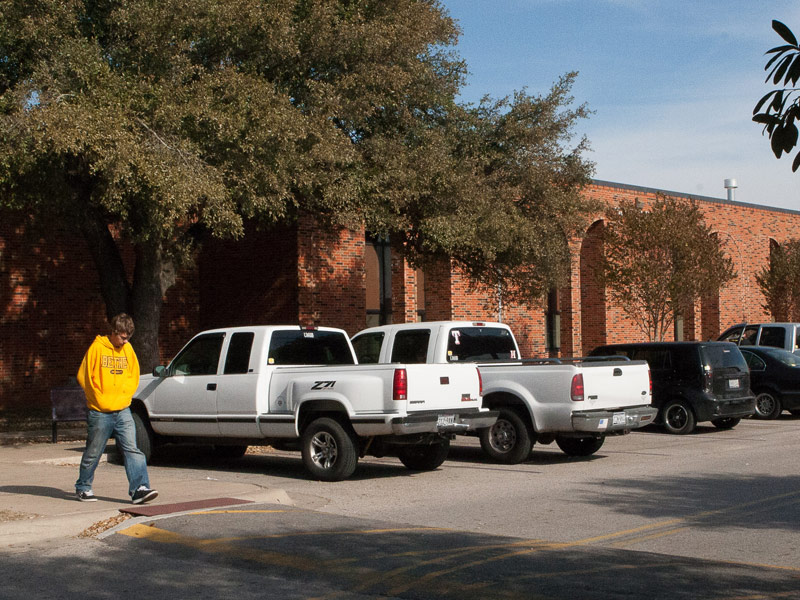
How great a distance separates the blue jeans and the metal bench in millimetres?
7055

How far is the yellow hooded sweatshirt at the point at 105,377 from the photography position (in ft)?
31.2

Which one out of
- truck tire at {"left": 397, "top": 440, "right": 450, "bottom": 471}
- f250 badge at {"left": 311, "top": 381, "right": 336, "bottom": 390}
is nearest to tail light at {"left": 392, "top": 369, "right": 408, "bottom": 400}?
f250 badge at {"left": 311, "top": 381, "right": 336, "bottom": 390}

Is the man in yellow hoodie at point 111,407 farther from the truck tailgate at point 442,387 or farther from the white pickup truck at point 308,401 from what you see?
the truck tailgate at point 442,387

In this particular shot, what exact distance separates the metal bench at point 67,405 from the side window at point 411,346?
577 cm

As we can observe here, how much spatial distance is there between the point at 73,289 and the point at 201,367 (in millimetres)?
12177

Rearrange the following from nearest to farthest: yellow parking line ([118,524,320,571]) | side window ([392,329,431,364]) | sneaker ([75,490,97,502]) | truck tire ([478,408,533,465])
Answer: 1. yellow parking line ([118,524,320,571])
2. sneaker ([75,490,97,502])
3. truck tire ([478,408,533,465])
4. side window ([392,329,431,364])

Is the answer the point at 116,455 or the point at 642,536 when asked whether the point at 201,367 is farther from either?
the point at 642,536

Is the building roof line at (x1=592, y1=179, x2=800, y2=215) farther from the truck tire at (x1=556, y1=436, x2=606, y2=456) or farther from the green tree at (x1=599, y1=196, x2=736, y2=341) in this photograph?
the truck tire at (x1=556, y1=436, x2=606, y2=456)

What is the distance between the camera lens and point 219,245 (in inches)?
1021

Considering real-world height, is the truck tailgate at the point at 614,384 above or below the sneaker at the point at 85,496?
above

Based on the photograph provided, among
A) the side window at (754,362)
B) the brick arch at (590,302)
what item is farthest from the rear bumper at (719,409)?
the brick arch at (590,302)

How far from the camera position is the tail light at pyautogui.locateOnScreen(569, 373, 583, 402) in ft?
41.9

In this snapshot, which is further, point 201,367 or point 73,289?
point 73,289

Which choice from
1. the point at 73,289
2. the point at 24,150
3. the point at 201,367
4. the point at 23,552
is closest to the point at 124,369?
the point at 23,552
